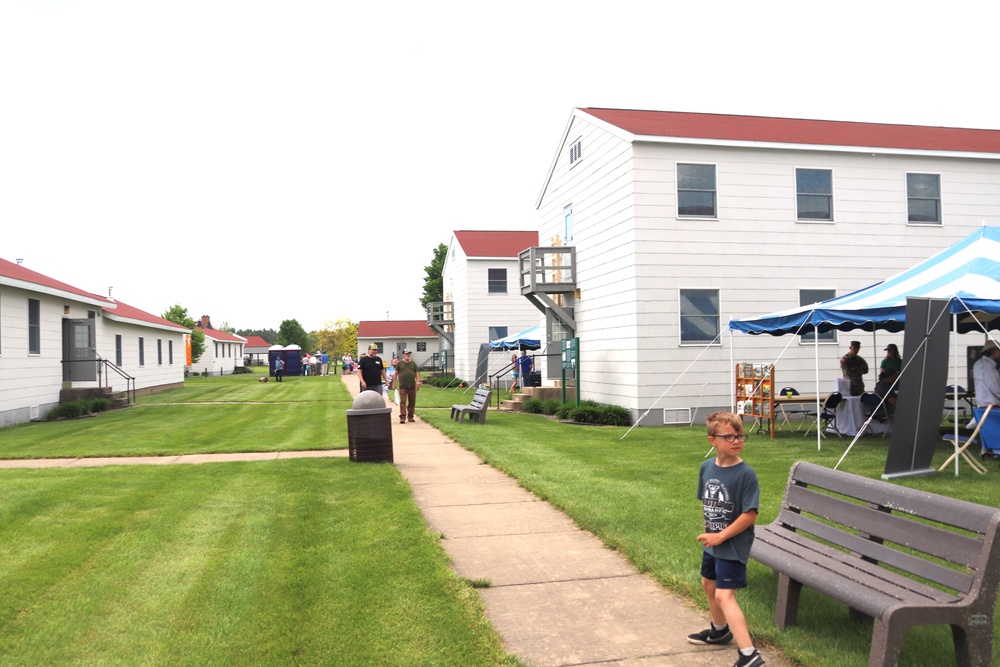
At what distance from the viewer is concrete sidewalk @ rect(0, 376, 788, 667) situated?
189 inches

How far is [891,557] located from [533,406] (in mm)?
19032

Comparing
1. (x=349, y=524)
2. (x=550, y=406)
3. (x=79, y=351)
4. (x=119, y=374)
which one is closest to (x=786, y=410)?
(x=550, y=406)

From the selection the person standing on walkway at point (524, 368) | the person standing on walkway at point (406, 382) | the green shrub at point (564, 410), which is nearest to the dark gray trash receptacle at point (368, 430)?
the person standing on walkway at point (406, 382)

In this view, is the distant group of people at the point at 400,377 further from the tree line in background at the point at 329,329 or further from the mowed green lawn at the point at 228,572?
the tree line in background at the point at 329,329

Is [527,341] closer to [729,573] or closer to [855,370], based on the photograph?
[855,370]

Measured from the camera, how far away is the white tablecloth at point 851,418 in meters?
15.0

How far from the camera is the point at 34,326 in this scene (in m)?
22.2

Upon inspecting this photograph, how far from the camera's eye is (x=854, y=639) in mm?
4816

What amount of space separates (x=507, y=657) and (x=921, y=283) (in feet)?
33.2

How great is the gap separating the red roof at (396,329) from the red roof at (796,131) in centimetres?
4807

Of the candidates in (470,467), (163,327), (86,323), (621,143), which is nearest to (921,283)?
(470,467)

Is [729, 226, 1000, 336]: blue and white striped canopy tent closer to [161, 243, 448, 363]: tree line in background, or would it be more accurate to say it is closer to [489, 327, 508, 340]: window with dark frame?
[489, 327, 508, 340]: window with dark frame

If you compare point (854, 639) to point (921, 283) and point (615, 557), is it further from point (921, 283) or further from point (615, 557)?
point (921, 283)

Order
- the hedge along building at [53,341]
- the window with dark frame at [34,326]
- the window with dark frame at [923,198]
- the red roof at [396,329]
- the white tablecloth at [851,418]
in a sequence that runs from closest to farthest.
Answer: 1. the white tablecloth at [851,418]
2. the window with dark frame at [923,198]
3. the hedge along building at [53,341]
4. the window with dark frame at [34,326]
5. the red roof at [396,329]
